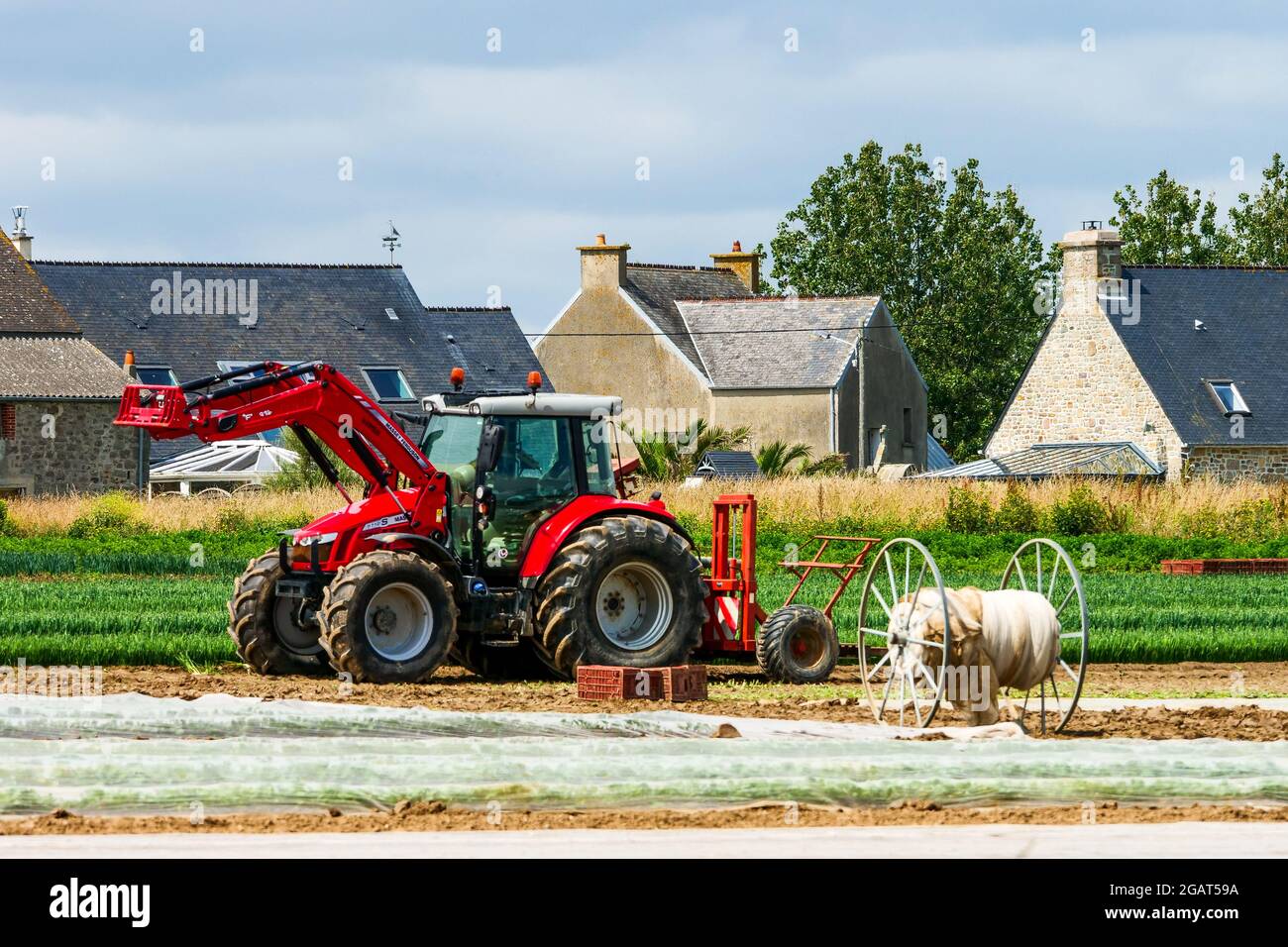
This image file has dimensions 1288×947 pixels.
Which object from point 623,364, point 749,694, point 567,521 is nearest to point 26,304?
point 623,364

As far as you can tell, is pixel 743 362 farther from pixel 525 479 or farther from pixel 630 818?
pixel 630 818

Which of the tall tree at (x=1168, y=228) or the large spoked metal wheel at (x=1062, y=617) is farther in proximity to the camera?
the tall tree at (x=1168, y=228)

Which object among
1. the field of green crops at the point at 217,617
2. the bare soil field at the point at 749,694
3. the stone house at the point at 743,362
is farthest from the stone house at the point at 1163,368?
the bare soil field at the point at 749,694

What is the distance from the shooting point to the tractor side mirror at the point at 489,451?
1666 centimetres

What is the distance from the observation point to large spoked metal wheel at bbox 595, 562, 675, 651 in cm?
1695

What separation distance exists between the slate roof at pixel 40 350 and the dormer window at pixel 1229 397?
85.5ft

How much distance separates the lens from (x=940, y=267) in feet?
237

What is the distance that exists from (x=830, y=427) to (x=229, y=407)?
1651 inches

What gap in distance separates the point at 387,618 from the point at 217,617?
521cm

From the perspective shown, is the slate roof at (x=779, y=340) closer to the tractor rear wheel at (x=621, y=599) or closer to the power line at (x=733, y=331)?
the power line at (x=733, y=331)

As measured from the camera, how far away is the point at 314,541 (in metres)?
16.8

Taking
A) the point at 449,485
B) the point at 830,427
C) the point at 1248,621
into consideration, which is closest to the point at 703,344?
the point at 830,427

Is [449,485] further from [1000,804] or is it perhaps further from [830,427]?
[830,427]

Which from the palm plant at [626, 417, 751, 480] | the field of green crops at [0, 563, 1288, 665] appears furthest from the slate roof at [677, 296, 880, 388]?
the field of green crops at [0, 563, 1288, 665]
